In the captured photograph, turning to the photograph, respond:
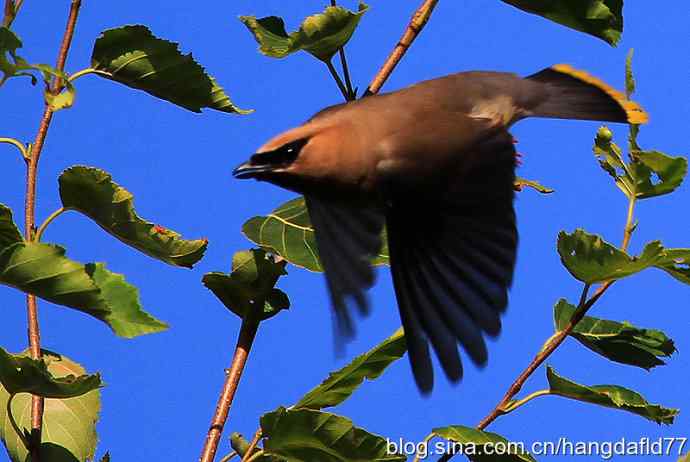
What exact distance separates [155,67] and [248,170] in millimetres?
311

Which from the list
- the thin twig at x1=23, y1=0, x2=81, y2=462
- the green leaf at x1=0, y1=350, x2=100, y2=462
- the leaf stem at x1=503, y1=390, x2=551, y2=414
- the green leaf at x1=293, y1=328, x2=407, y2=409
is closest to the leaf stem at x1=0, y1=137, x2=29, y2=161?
the thin twig at x1=23, y1=0, x2=81, y2=462

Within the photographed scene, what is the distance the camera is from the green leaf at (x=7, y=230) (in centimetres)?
176

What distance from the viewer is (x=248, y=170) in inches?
89.3

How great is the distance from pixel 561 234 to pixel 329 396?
56 cm

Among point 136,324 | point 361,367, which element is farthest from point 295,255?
point 136,324

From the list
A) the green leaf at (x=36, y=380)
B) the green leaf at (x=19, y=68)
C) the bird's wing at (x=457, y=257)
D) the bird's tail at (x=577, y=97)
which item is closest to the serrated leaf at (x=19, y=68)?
the green leaf at (x=19, y=68)

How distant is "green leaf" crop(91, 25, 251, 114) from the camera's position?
83.0 inches

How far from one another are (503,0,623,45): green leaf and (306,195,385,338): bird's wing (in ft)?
2.11

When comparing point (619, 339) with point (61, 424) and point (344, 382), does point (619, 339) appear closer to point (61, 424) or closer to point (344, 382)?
point (344, 382)

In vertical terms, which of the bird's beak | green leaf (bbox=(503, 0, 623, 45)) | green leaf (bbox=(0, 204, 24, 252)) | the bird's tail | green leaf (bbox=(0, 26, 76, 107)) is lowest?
green leaf (bbox=(0, 204, 24, 252))

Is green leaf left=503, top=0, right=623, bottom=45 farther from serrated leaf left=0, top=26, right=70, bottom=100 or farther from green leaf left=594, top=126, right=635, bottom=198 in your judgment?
serrated leaf left=0, top=26, right=70, bottom=100

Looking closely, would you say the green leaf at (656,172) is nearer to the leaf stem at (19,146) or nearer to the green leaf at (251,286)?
the green leaf at (251,286)

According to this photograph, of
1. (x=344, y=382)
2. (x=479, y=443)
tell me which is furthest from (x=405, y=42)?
(x=479, y=443)

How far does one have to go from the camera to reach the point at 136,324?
5.88ft
